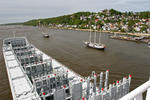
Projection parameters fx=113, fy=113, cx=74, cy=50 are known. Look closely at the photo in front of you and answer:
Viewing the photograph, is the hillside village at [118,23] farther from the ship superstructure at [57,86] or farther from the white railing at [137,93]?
the white railing at [137,93]

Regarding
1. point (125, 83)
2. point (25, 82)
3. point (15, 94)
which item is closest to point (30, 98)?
point (15, 94)

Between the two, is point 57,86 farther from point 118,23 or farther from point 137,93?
point 118,23

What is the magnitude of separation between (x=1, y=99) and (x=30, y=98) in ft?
19.7

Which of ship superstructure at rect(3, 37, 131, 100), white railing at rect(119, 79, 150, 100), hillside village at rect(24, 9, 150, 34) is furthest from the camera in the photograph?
hillside village at rect(24, 9, 150, 34)

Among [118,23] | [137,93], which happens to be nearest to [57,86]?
[137,93]

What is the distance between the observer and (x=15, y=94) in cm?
991

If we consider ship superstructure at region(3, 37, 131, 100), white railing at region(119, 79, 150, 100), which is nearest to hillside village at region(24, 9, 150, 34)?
ship superstructure at region(3, 37, 131, 100)

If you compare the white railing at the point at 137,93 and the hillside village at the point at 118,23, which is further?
the hillside village at the point at 118,23

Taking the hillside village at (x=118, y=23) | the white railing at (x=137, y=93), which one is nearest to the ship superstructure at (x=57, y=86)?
the white railing at (x=137, y=93)

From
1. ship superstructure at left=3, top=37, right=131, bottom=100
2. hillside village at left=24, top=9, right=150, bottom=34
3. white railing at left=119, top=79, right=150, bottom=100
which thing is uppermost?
hillside village at left=24, top=9, right=150, bottom=34

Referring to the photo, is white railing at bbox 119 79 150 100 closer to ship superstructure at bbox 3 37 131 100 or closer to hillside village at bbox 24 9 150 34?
ship superstructure at bbox 3 37 131 100

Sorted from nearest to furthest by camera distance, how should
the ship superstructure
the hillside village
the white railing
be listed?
1. the white railing
2. the ship superstructure
3. the hillside village

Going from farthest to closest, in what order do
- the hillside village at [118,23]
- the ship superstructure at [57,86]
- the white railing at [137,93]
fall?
1. the hillside village at [118,23]
2. the ship superstructure at [57,86]
3. the white railing at [137,93]

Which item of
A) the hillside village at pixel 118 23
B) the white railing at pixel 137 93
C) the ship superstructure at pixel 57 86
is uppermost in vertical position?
the hillside village at pixel 118 23
